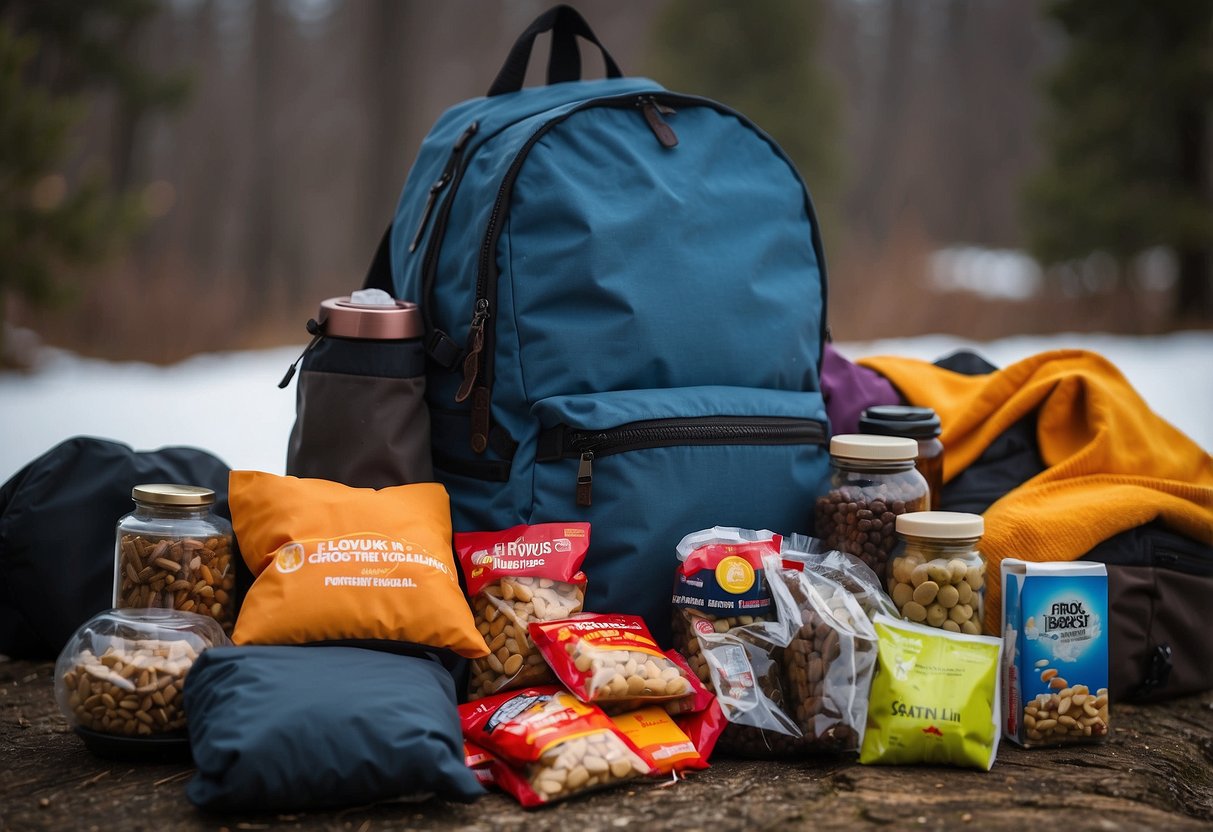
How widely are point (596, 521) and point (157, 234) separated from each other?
11209 millimetres

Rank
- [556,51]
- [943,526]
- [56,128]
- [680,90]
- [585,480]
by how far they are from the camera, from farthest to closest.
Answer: [680,90]
[56,128]
[556,51]
[585,480]
[943,526]

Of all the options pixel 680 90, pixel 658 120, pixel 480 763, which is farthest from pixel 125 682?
pixel 680 90

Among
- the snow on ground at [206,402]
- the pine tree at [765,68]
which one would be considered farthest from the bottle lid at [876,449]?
the pine tree at [765,68]

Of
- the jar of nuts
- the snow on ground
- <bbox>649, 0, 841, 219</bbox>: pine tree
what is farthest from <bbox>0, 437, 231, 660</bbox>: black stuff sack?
<bbox>649, 0, 841, 219</bbox>: pine tree

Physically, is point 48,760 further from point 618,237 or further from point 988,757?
point 988,757

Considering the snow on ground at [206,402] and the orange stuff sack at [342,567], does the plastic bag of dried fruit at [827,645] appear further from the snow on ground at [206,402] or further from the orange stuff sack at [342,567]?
the snow on ground at [206,402]

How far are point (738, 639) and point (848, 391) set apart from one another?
2.81ft

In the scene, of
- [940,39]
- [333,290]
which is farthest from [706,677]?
[940,39]

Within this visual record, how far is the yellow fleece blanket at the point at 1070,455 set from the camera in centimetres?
202

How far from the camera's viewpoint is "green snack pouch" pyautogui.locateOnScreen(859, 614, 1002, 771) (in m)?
Answer: 1.66

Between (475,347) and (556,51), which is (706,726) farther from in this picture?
(556,51)

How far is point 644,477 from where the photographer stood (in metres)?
1.92

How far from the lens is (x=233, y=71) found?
39.9ft

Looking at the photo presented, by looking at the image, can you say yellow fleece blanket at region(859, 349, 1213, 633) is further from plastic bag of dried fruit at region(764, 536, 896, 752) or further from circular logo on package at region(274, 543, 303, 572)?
circular logo on package at region(274, 543, 303, 572)
